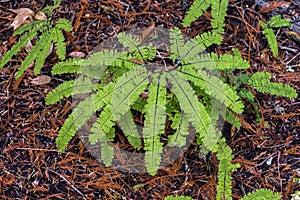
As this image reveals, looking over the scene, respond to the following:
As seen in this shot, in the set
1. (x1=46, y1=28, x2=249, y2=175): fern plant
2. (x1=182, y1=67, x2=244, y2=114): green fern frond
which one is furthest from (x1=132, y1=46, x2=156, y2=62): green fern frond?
(x1=182, y1=67, x2=244, y2=114): green fern frond

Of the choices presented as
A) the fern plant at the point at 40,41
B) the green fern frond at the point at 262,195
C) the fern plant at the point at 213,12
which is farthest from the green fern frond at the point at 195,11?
the green fern frond at the point at 262,195

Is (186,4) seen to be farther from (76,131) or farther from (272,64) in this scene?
(76,131)

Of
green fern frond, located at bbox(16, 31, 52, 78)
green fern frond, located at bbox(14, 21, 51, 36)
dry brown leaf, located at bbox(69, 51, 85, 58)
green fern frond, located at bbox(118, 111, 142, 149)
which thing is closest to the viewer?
green fern frond, located at bbox(118, 111, 142, 149)

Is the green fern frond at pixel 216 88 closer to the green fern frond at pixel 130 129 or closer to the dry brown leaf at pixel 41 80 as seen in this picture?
the green fern frond at pixel 130 129

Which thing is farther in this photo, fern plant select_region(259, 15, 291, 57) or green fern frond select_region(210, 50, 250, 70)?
fern plant select_region(259, 15, 291, 57)

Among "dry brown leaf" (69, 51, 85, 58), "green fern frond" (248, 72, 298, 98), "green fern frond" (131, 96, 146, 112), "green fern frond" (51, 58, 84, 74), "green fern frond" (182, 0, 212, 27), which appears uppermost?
"green fern frond" (182, 0, 212, 27)

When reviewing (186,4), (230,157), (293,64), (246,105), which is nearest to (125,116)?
(230,157)

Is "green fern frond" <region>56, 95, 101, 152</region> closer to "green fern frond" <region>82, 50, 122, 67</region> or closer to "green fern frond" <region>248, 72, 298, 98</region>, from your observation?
"green fern frond" <region>82, 50, 122, 67</region>

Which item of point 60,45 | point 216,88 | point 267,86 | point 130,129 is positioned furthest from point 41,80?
point 267,86
